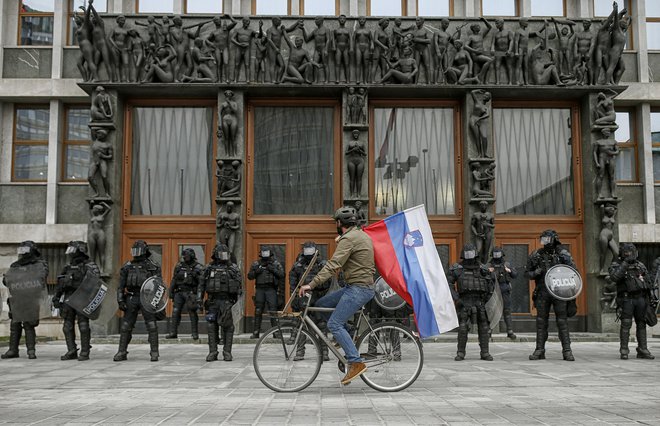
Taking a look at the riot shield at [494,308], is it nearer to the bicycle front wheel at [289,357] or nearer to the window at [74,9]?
the bicycle front wheel at [289,357]

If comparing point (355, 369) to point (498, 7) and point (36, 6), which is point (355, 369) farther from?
point (36, 6)

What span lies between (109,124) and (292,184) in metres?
4.93

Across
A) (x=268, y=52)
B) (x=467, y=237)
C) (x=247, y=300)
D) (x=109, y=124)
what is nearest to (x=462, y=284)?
(x=467, y=237)

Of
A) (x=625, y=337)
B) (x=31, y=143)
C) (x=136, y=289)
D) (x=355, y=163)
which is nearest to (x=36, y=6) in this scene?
(x=31, y=143)

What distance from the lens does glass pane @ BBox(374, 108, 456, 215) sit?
19625 mm

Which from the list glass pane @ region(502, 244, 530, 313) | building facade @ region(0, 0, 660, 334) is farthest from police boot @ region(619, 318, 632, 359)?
glass pane @ region(502, 244, 530, 313)

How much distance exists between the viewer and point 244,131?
19.3 metres

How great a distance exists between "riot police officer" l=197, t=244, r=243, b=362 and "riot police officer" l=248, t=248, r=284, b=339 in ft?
9.16

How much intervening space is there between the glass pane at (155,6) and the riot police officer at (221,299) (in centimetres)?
992

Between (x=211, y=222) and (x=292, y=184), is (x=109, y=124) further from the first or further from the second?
(x=292, y=184)

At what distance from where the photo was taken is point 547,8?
68.6 feet

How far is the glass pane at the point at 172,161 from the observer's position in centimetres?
1952

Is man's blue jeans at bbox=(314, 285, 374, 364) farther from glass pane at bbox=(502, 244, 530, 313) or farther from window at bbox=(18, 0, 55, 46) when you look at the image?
window at bbox=(18, 0, 55, 46)

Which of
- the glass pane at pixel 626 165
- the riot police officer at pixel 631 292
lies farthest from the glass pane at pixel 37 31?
the glass pane at pixel 626 165
